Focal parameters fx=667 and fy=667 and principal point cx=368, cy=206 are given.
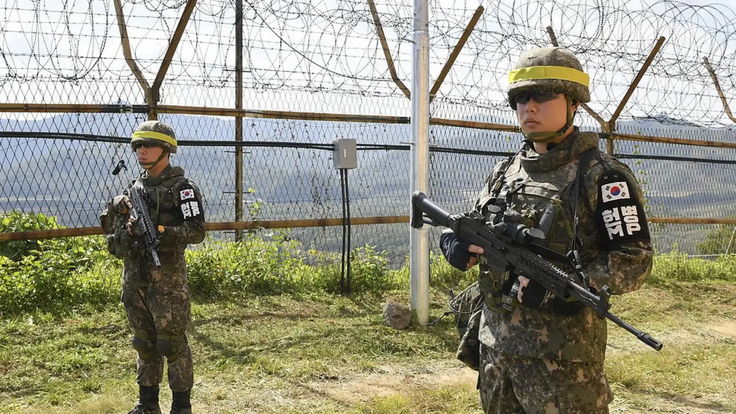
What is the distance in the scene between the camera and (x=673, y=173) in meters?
9.24

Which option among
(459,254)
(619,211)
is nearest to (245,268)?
(459,254)

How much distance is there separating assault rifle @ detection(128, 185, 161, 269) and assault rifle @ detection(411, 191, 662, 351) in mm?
1897

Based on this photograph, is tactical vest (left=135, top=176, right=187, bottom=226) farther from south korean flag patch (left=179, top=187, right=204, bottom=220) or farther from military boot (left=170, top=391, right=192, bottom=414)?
military boot (left=170, top=391, right=192, bottom=414)

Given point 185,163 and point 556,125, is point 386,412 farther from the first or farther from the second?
point 185,163

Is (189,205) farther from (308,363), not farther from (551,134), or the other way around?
(551,134)

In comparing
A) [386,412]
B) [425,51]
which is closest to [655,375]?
[386,412]

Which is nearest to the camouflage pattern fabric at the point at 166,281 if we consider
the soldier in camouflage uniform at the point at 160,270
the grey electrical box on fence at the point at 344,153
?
the soldier in camouflage uniform at the point at 160,270

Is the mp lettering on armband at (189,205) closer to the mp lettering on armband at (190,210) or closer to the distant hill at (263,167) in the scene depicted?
the mp lettering on armband at (190,210)

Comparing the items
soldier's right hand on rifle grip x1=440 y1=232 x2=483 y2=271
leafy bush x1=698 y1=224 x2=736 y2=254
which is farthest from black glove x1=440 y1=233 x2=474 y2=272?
leafy bush x1=698 y1=224 x2=736 y2=254

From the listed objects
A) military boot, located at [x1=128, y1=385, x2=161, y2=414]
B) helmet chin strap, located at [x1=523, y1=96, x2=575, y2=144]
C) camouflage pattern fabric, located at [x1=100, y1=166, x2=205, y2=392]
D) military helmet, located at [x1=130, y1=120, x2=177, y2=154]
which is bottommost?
military boot, located at [x1=128, y1=385, x2=161, y2=414]

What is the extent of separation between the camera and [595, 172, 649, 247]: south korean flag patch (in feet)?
7.12

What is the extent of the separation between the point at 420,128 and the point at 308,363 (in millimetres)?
2214

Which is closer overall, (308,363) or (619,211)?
(619,211)

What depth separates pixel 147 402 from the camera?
3.91 meters
